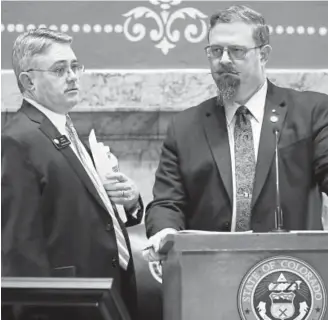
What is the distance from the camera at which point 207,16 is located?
4402 mm

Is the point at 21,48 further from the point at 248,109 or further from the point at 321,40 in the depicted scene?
the point at 321,40

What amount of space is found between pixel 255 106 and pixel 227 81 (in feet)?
0.47

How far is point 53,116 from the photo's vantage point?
3424 millimetres

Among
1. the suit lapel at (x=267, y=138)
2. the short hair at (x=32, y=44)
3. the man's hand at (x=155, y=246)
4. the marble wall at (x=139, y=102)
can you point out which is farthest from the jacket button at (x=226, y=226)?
the marble wall at (x=139, y=102)

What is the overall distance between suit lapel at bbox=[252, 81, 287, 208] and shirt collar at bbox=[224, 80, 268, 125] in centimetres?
2

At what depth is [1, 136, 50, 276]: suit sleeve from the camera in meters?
3.13

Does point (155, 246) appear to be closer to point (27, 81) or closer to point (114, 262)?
point (114, 262)

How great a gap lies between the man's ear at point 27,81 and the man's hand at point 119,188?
1.45 feet

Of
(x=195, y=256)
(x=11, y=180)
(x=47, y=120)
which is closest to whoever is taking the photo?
(x=195, y=256)

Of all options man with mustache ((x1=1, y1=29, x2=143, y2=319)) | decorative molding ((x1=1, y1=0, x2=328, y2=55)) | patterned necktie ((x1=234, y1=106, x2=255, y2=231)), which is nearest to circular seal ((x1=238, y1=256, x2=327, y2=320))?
patterned necktie ((x1=234, y1=106, x2=255, y2=231))

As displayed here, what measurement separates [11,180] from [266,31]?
108 cm

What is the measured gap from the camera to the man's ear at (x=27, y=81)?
3.46 metres

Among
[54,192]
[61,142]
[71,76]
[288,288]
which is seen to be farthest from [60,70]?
[288,288]

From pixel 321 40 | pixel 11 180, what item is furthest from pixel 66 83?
pixel 321 40
